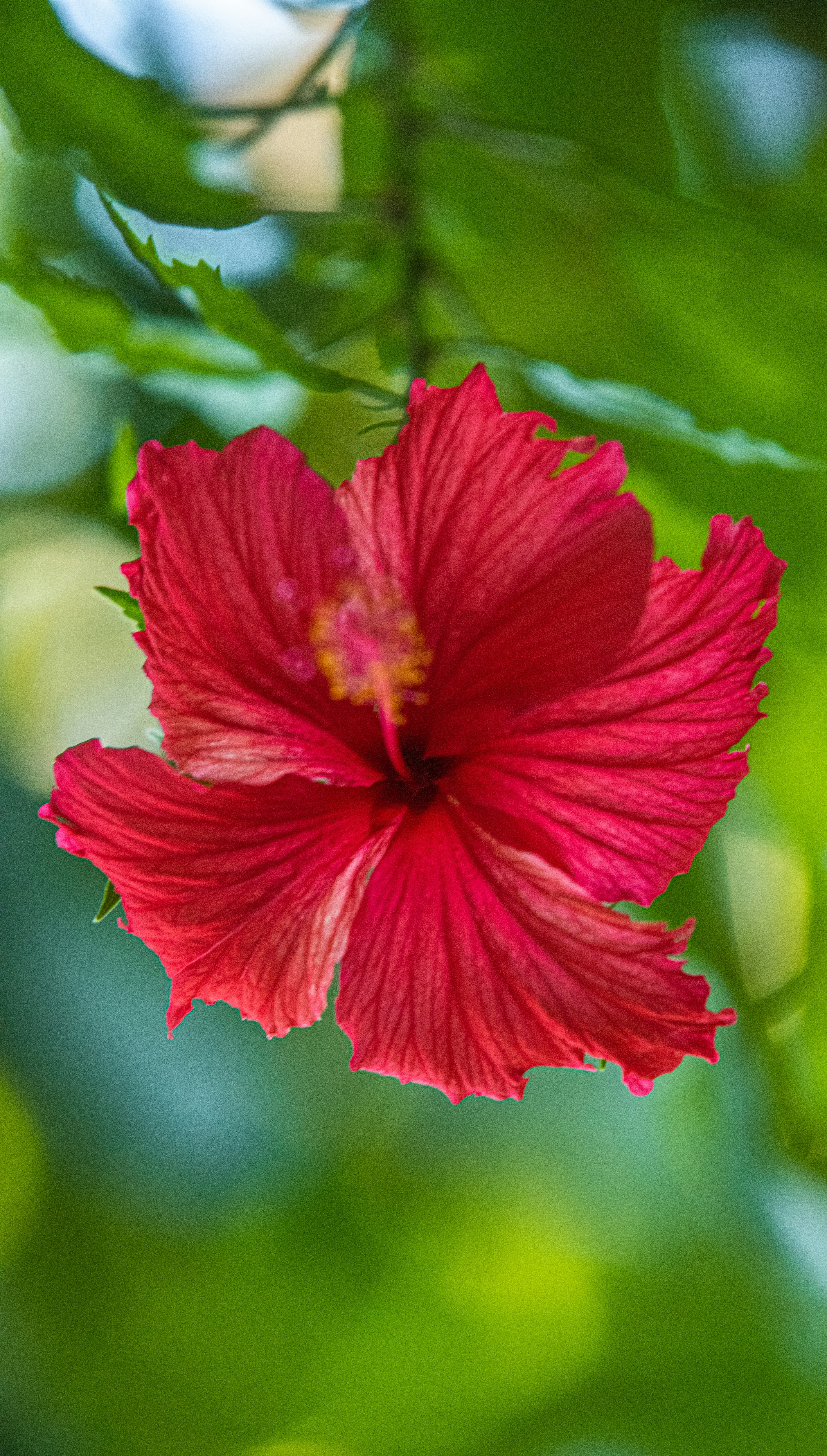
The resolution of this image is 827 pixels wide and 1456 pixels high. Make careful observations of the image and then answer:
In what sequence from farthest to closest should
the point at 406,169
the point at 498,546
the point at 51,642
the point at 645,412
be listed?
1. the point at 51,642
2. the point at 406,169
3. the point at 645,412
4. the point at 498,546

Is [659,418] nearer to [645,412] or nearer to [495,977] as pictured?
[645,412]

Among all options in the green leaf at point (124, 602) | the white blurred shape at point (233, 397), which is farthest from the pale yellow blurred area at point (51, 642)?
the green leaf at point (124, 602)

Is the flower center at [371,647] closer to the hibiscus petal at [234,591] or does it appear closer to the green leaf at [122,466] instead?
the hibiscus petal at [234,591]

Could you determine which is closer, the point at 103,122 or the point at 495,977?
the point at 495,977

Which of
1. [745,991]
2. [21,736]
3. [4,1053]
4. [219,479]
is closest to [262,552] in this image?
[219,479]

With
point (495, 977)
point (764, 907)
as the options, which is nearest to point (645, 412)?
point (495, 977)

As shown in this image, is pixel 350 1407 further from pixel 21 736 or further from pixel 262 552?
pixel 262 552
